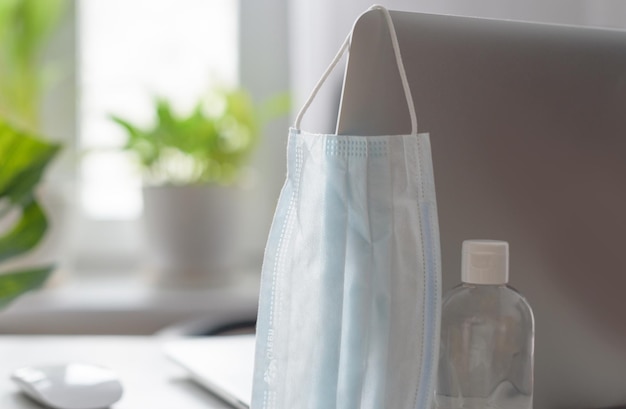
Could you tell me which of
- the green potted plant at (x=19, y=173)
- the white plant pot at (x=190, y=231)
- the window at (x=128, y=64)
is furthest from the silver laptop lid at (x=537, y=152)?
the window at (x=128, y=64)

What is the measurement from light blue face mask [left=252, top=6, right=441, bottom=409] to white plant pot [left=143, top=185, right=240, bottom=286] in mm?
1233

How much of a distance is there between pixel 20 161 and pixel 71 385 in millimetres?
345

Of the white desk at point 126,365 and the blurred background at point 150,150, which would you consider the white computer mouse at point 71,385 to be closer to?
the white desk at point 126,365

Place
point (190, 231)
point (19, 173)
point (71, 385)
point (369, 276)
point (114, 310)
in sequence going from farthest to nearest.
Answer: point (190, 231) → point (114, 310) → point (19, 173) → point (71, 385) → point (369, 276)

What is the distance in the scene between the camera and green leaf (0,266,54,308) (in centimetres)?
94

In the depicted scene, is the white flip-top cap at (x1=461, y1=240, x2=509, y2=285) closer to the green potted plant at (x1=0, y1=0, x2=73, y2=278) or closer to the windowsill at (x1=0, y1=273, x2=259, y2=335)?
the windowsill at (x1=0, y1=273, x2=259, y2=335)

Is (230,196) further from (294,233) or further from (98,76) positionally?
(294,233)

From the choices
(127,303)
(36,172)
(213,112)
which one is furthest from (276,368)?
(213,112)

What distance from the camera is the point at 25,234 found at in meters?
0.99

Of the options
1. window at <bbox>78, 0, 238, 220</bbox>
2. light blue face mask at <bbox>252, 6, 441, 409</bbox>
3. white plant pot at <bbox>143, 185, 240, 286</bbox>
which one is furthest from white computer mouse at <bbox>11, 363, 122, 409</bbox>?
window at <bbox>78, 0, 238, 220</bbox>

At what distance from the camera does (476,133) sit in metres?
0.58

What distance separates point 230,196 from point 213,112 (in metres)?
0.20

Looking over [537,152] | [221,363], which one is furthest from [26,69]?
[537,152]

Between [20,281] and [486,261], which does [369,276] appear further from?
[20,281]
